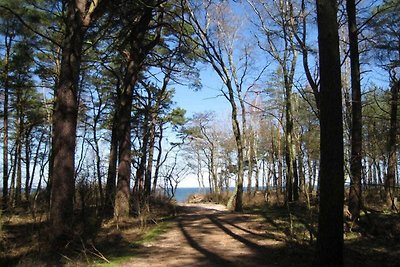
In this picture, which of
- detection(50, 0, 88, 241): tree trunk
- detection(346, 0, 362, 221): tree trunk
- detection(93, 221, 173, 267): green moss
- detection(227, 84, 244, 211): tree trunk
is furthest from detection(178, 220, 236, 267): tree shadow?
detection(227, 84, 244, 211): tree trunk

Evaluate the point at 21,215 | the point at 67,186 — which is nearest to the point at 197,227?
the point at 67,186

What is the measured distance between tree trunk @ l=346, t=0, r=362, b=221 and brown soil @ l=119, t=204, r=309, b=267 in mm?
2455

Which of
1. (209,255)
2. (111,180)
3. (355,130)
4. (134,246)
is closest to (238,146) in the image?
(111,180)

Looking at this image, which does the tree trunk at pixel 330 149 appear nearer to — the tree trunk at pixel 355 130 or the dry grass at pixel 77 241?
the dry grass at pixel 77 241

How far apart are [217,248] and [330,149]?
3.32 metres

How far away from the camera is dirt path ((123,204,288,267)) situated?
6368 millimetres

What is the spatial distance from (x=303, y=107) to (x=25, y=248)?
2169cm

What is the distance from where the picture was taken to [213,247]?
7.45m

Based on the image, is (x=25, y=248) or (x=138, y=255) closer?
(x=138, y=255)

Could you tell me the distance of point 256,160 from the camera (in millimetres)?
40219

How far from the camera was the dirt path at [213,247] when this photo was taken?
20.9 ft

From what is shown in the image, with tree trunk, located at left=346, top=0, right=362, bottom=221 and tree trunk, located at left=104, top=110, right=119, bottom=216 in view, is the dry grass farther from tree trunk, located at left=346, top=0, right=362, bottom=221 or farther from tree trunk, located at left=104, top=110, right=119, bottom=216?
tree trunk, located at left=346, top=0, right=362, bottom=221

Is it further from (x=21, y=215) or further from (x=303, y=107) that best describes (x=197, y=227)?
(x=303, y=107)

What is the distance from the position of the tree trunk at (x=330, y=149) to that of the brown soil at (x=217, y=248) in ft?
3.00
